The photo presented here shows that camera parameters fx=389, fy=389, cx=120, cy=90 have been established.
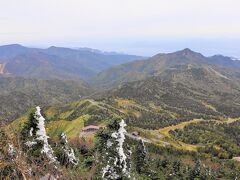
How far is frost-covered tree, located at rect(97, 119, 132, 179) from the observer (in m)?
37.2

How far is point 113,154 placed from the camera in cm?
3772

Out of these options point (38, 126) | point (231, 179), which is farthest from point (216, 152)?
point (38, 126)

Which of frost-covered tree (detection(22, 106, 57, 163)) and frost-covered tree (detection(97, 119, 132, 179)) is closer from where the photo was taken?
frost-covered tree (detection(97, 119, 132, 179))

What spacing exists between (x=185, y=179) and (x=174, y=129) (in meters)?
112

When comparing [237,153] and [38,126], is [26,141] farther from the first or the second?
[237,153]

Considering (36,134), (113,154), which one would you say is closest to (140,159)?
(36,134)

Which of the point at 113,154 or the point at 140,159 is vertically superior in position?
the point at 113,154

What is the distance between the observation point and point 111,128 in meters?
39.2

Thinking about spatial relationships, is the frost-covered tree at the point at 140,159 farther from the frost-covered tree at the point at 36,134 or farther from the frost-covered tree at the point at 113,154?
the frost-covered tree at the point at 113,154

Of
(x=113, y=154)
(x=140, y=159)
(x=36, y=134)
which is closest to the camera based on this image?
(x=113, y=154)

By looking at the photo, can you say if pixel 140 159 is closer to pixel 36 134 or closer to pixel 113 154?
pixel 36 134

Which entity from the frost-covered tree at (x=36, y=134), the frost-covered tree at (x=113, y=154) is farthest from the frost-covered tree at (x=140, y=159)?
the frost-covered tree at (x=113, y=154)

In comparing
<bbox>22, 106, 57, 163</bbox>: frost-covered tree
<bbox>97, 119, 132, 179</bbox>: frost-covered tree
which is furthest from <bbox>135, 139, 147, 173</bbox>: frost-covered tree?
<bbox>97, 119, 132, 179</bbox>: frost-covered tree

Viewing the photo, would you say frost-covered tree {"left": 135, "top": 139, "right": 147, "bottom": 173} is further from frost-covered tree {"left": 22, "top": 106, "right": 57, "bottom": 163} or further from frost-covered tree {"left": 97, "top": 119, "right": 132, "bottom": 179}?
frost-covered tree {"left": 97, "top": 119, "right": 132, "bottom": 179}
